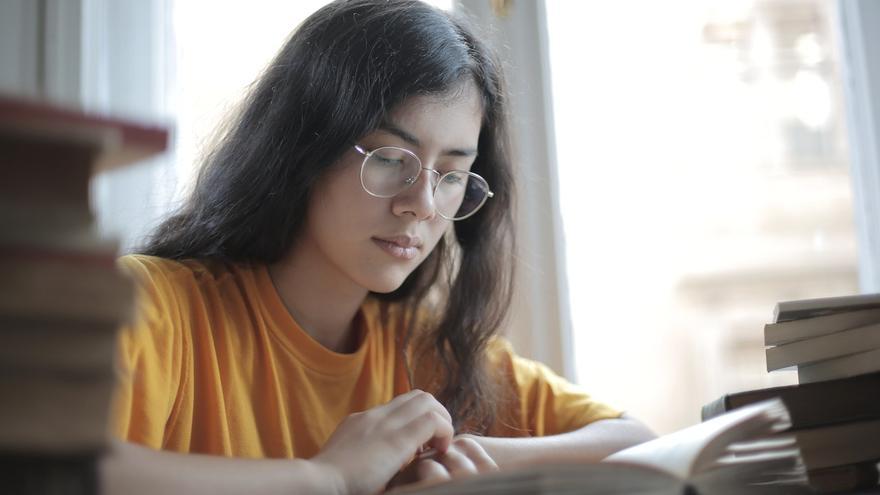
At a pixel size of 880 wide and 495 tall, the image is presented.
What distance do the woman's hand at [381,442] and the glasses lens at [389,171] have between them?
0.94 feet

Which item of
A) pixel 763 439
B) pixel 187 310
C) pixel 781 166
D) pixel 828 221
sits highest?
pixel 781 166

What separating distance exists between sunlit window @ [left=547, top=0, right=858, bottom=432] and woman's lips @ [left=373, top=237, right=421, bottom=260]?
0.61m

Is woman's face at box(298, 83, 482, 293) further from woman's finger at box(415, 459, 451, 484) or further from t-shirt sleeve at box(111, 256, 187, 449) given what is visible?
woman's finger at box(415, 459, 451, 484)

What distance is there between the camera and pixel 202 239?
4.06 feet

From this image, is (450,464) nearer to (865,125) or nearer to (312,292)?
(312,292)

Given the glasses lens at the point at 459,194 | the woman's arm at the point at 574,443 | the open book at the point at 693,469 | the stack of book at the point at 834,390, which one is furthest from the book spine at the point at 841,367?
the glasses lens at the point at 459,194

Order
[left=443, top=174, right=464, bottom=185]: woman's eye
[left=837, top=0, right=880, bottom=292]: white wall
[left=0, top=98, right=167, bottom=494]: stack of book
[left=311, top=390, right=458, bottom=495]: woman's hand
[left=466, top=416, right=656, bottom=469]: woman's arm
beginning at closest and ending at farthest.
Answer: [left=0, top=98, right=167, bottom=494]: stack of book → [left=311, top=390, right=458, bottom=495]: woman's hand → [left=466, top=416, right=656, bottom=469]: woman's arm → [left=443, top=174, right=464, bottom=185]: woman's eye → [left=837, top=0, right=880, bottom=292]: white wall

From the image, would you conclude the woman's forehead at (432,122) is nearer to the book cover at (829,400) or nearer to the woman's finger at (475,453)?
the woman's finger at (475,453)

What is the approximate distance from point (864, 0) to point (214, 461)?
1.46 meters

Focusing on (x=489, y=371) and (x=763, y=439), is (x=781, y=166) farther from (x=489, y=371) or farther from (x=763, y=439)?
(x=763, y=439)

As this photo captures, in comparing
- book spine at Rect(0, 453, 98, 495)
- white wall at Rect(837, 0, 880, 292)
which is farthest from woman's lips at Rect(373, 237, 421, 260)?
white wall at Rect(837, 0, 880, 292)

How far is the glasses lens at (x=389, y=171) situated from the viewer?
113 cm

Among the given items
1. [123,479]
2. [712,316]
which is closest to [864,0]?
[712,316]

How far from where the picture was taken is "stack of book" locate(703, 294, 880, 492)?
0.93 metres
